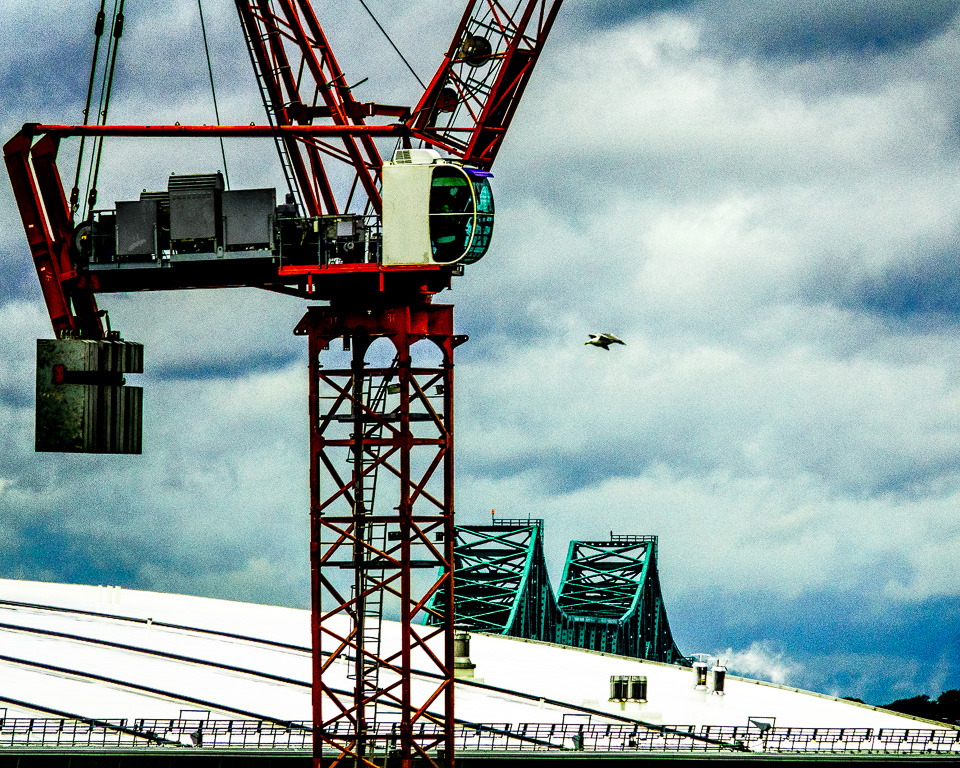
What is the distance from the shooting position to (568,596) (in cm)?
16488

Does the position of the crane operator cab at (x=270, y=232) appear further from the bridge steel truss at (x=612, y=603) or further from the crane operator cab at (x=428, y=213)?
the bridge steel truss at (x=612, y=603)

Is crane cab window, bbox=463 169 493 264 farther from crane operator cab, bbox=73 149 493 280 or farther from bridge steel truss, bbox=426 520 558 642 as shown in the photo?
bridge steel truss, bbox=426 520 558 642

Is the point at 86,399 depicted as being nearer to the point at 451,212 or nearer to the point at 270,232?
the point at 270,232

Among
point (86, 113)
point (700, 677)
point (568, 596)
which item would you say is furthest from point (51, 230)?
point (568, 596)

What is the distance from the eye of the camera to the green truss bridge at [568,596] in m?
158

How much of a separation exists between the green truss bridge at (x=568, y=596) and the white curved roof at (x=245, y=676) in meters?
40.1

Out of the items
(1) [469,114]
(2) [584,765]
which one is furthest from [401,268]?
(2) [584,765]

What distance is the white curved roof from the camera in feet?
281

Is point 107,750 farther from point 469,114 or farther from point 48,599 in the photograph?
point 48,599

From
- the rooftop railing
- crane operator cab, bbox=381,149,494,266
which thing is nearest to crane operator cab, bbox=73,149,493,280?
crane operator cab, bbox=381,149,494,266

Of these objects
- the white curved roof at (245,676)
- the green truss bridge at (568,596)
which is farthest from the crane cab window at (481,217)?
the green truss bridge at (568,596)

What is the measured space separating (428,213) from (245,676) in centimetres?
3674

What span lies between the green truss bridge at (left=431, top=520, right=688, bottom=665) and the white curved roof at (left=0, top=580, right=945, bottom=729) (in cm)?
4014

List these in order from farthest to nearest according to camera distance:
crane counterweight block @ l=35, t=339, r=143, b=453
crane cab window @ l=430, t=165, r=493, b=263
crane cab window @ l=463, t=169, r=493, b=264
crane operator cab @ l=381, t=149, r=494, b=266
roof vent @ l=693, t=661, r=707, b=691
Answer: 1. roof vent @ l=693, t=661, r=707, b=691
2. crane cab window @ l=463, t=169, r=493, b=264
3. crane cab window @ l=430, t=165, r=493, b=263
4. crane operator cab @ l=381, t=149, r=494, b=266
5. crane counterweight block @ l=35, t=339, r=143, b=453
